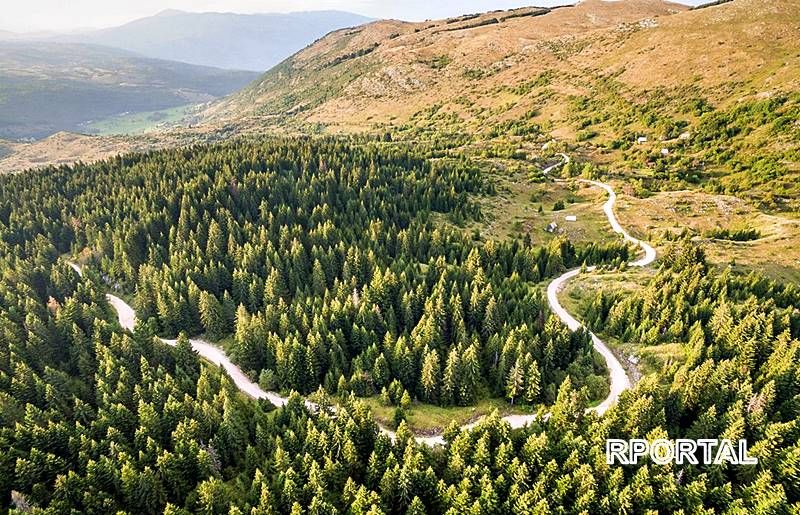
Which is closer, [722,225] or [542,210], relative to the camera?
[722,225]

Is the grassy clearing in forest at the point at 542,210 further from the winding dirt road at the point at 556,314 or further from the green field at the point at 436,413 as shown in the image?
the green field at the point at 436,413

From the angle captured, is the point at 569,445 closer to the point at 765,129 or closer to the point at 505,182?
the point at 505,182

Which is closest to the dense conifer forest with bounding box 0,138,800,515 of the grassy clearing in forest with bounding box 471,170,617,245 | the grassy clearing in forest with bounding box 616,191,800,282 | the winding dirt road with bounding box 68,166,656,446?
the winding dirt road with bounding box 68,166,656,446

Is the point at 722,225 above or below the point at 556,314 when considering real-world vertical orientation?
above

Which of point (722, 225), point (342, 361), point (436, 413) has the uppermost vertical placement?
point (722, 225)

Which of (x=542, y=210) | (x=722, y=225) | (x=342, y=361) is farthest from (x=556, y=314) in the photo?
(x=722, y=225)

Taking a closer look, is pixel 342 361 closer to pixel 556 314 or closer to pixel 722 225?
pixel 556 314

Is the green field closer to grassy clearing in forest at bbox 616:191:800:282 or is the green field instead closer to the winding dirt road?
the winding dirt road
